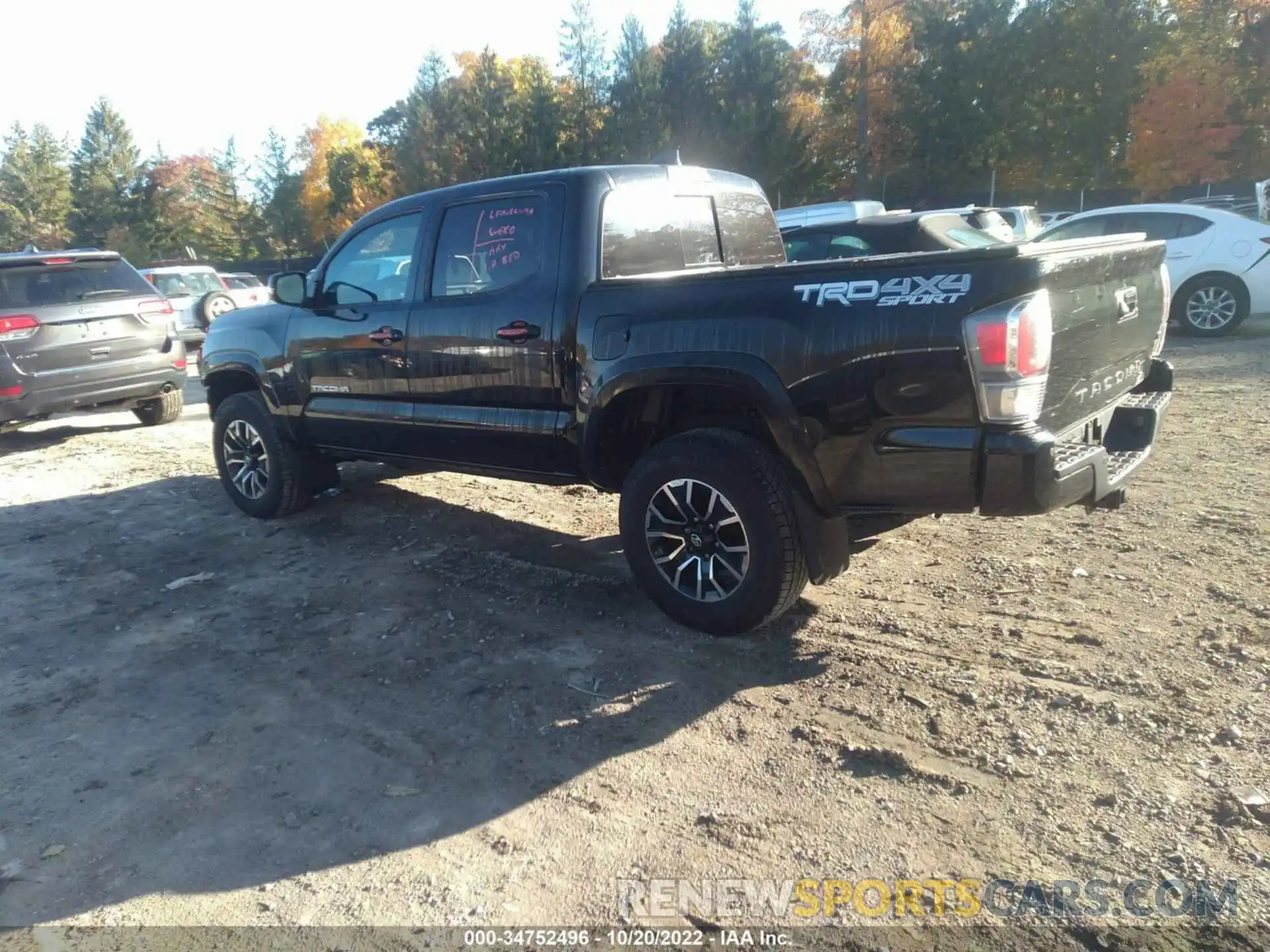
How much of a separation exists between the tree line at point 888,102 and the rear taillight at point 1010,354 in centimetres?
3278

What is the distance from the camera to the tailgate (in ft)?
10.3

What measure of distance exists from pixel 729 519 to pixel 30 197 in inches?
2671

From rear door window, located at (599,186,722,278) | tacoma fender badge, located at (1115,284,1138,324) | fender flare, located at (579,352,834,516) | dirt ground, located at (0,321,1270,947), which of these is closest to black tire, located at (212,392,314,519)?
dirt ground, located at (0,321,1270,947)

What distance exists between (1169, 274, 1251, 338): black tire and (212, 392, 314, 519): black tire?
33.5 feet

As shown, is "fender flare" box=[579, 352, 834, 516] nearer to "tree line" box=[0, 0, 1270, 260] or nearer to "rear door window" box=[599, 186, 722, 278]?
"rear door window" box=[599, 186, 722, 278]

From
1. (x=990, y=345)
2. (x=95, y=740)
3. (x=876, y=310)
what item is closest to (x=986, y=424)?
(x=990, y=345)

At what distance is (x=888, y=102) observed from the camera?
39.9 m

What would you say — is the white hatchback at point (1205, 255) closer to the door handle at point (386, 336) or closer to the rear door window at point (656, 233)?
the rear door window at point (656, 233)

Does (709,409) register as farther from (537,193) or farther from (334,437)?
(334,437)

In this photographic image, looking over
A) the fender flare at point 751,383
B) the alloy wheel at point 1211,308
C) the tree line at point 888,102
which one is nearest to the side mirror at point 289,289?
the fender flare at point 751,383

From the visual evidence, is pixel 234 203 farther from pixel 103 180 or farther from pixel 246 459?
pixel 246 459

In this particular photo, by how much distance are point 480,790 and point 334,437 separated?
125 inches

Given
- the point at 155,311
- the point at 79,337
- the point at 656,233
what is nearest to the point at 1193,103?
the point at 155,311

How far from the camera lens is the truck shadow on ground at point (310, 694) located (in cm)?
280
